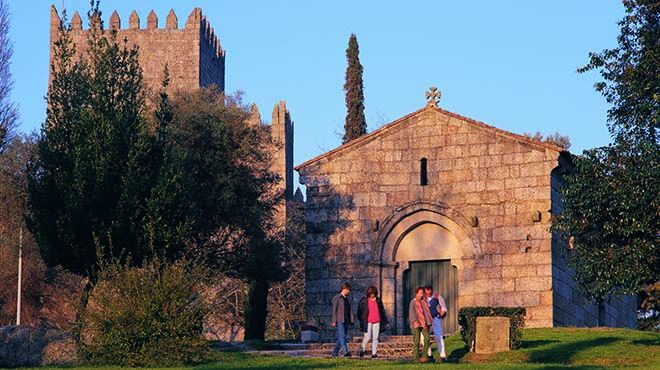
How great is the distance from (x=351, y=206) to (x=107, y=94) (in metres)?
9.07

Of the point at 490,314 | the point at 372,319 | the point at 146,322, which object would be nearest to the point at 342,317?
the point at 372,319

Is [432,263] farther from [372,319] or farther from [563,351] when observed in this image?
[563,351]

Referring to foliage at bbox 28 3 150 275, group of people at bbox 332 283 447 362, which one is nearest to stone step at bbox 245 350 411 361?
group of people at bbox 332 283 447 362

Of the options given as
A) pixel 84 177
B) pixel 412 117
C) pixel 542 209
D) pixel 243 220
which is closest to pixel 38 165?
pixel 84 177

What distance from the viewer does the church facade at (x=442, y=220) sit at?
38.6 metres

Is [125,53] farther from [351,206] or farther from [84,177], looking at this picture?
[351,206]

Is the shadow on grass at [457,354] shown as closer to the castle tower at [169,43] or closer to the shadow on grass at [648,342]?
the shadow on grass at [648,342]

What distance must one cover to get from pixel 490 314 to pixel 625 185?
443 cm

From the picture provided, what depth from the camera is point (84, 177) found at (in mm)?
34188

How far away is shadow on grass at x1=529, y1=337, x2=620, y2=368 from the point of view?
29.1 meters

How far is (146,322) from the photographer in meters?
27.4

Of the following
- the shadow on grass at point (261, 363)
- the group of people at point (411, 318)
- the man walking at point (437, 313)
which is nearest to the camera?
the shadow on grass at point (261, 363)

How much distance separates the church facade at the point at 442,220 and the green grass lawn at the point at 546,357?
14.6ft

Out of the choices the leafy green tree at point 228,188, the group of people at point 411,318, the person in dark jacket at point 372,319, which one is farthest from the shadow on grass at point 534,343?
the leafy green tree at point 228,188
